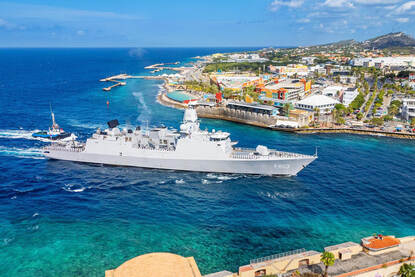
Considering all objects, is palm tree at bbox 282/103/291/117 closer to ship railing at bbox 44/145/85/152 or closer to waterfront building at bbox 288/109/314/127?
waterfront building at bbox 288/109/314/127

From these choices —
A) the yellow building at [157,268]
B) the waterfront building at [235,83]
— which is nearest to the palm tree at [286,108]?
the waterfront building at [235,83]

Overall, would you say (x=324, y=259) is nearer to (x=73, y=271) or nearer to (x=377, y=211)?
(x=377, y=211)

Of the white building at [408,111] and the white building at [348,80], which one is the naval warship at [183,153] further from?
the white building at [348,80]

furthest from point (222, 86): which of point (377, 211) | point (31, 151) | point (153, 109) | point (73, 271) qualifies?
point (73, 271)

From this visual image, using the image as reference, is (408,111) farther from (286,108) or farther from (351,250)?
(351,250)

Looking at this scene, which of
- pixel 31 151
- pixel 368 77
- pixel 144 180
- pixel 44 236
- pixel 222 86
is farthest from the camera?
pixel 368 77
